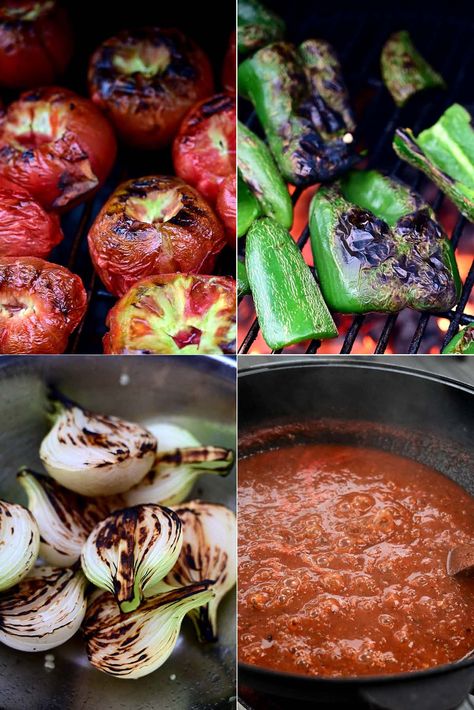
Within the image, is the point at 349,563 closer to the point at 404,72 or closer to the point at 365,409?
the point at 365,409

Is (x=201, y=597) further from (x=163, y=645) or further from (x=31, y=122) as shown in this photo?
(x=31, y=122)

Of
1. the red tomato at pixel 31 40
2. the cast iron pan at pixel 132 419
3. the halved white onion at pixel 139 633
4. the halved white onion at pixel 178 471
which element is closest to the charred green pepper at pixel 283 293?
the cast iron pan at pixel 132 419

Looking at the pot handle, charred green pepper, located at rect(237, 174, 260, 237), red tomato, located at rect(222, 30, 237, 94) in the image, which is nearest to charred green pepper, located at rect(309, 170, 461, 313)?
charred green pepper, located at rect(237, 174, 260, 237)

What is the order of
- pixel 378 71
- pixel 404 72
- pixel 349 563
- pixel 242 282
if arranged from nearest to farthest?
1. pixel 349 563
2. pixel 242 282
3. pixel 404 72
4. pixel 378 71

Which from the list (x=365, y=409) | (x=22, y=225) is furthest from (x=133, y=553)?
(x=22, y=225)

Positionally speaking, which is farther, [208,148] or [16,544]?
[208,148]

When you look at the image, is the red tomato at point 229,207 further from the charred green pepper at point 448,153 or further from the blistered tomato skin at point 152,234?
the charred green pepper at point 448,153
